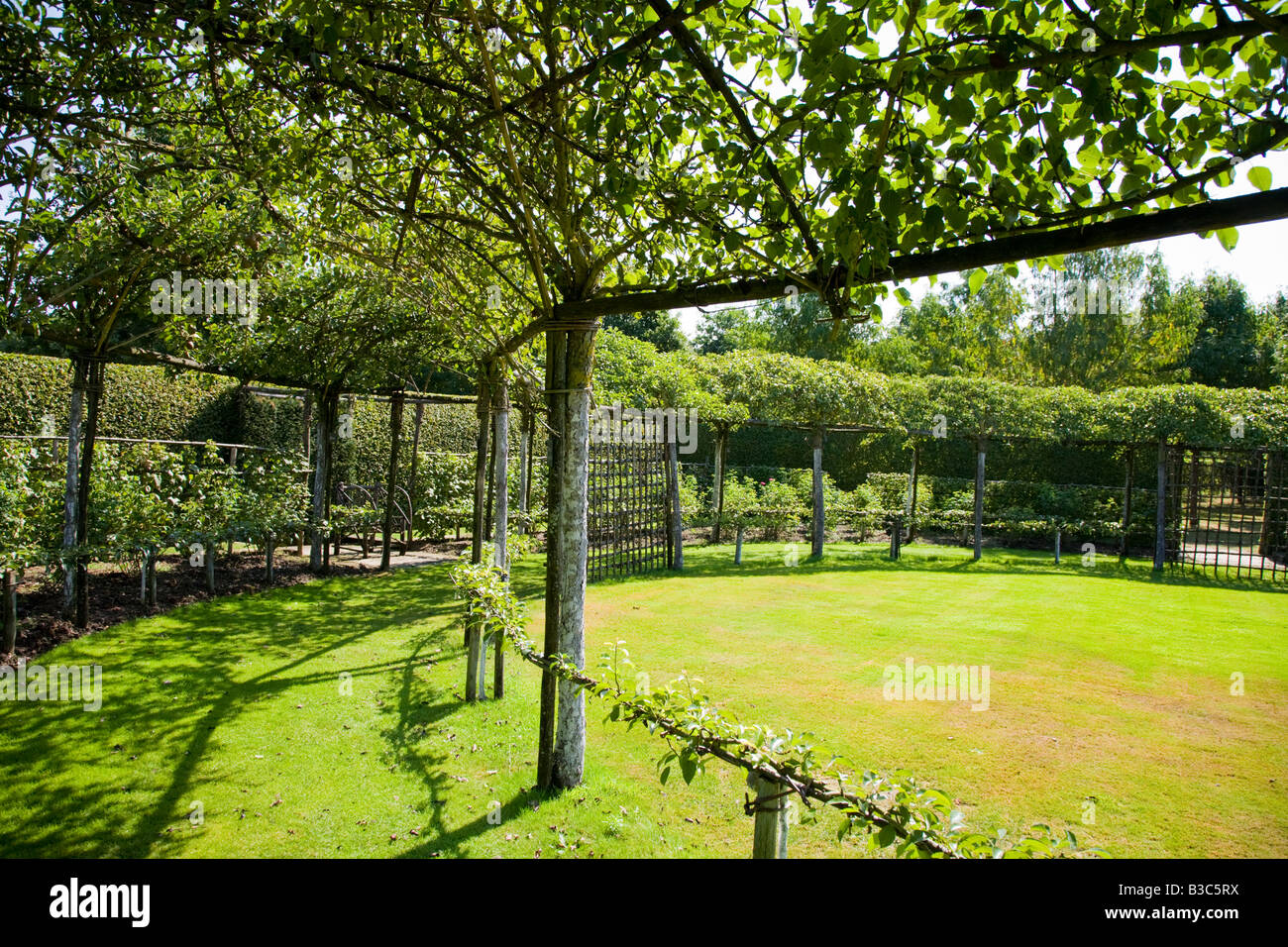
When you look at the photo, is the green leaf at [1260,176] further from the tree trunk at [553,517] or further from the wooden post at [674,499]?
the wooden post at [674,499]

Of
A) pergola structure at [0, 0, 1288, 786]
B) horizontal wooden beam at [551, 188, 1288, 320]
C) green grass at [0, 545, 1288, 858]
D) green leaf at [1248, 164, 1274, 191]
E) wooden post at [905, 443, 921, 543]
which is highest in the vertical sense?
pergola structure at [0, 0, 1288, 786]

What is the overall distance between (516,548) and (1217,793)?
5756mm

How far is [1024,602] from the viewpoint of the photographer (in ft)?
33.7

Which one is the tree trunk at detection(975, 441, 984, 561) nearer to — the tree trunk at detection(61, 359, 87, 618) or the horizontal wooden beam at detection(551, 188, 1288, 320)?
the horizontal wooden beam at detection(551, 188, 1288, 320)

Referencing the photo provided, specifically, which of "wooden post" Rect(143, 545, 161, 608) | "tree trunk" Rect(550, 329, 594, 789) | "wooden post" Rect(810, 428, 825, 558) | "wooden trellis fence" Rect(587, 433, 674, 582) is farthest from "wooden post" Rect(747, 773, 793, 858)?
"wooden post" Rect(810, 428, 825, 558)

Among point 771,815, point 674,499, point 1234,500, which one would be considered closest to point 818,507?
point 674,499

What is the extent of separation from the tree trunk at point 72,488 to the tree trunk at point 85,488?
0.05 metres

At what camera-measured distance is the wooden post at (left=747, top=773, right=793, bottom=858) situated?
231 centimetres

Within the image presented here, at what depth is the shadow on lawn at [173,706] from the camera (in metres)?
3.77

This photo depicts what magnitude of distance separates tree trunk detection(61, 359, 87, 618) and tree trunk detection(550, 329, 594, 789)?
621 centimetres

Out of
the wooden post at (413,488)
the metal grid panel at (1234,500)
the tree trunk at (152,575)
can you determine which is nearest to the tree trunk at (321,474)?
the wooden post at (413,488)

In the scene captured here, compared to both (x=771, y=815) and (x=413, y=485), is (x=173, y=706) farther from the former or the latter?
(x=413, y=485)
